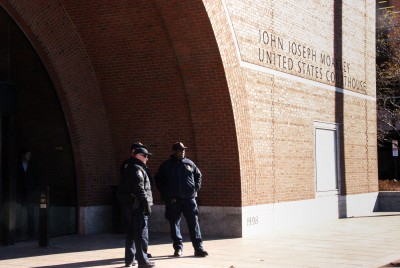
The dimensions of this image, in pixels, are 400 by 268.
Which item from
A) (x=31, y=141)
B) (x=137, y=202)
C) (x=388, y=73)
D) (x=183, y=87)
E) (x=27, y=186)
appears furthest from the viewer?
(x=388, y=73)

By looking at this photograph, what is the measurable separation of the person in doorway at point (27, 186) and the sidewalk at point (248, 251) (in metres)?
0.64

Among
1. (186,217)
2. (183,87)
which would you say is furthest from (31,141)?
(186,217)

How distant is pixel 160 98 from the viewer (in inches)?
587

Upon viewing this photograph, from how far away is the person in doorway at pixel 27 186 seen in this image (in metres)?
13.5

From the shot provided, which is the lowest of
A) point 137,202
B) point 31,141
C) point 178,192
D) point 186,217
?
point 186,217

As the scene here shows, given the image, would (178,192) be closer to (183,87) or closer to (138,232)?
(138,232)

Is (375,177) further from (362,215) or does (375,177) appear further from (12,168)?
(12,168)

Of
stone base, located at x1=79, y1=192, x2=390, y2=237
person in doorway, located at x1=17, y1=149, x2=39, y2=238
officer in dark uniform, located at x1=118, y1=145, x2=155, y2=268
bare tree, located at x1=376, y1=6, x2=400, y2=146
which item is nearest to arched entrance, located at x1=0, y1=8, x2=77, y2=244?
person in doorway, located at x1=17, y1=149, x2=39, y2=238

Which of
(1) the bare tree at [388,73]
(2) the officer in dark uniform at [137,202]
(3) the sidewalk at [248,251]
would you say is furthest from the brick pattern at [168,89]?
(1) the bare tree at [388,73]

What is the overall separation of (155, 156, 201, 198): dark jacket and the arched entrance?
139 inches

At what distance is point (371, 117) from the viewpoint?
74.4ft

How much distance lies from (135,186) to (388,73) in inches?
1111

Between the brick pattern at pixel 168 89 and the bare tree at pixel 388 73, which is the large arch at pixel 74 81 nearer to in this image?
the brick pattern at pixel 168 89

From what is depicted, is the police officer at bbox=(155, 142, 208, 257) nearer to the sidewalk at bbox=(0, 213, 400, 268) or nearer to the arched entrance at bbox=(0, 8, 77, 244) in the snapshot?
the sidewalk at bbox=(0, 213, 400, 268)
